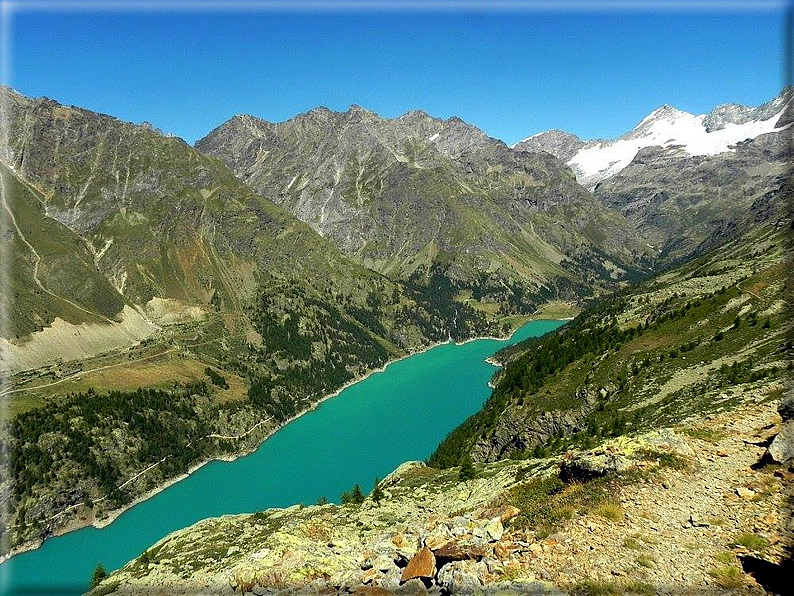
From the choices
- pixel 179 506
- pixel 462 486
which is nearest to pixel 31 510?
pixel 179 506

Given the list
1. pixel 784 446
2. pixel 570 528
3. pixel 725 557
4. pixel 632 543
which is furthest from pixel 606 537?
pixel 784 446

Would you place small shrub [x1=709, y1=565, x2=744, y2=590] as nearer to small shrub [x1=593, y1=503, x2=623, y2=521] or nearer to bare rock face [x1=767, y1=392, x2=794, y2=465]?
small shrub [x1=593, y1=503, x2=623, y2=521]

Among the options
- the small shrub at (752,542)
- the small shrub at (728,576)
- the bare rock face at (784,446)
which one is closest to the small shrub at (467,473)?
the bare rock face at (784,446)

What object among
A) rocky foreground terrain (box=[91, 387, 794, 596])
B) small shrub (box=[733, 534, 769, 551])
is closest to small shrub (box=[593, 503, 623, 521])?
rocky foreground terrain (box=[91, 387, 794, 596])

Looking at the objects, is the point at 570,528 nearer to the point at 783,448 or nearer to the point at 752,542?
the point at 752,542

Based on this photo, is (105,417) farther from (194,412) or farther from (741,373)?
(741,373)

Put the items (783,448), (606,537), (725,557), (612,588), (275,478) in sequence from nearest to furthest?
(612,588), (725,557), (606,537), (783,448), (275,478)

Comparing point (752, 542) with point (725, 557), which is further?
point (752, 542)
